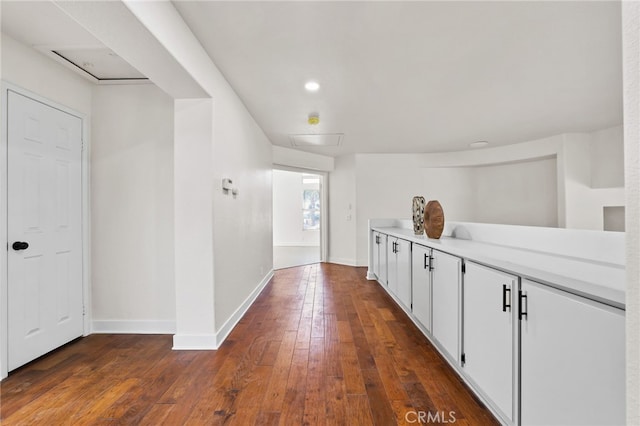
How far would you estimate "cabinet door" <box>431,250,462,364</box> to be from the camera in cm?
190

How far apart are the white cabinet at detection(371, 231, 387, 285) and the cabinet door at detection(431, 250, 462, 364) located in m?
1.73

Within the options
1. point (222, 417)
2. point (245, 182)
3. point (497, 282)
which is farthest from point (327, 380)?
point (245, 182)

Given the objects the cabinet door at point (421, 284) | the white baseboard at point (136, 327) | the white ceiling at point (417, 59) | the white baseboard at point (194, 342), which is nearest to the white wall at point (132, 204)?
the white baseboard at point (136, 327)

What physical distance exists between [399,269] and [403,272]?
0.16m

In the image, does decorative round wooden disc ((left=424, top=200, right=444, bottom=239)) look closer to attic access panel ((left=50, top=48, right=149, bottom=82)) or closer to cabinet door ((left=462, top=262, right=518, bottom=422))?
A: cabinet door ((left=462, top=262, right=518, bottom=422))

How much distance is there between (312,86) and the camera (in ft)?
9.64

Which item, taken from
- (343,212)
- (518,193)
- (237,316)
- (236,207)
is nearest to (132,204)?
(236,207)

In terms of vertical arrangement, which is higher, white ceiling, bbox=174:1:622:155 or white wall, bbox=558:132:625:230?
white ceiling, bbox=174:1:622:155

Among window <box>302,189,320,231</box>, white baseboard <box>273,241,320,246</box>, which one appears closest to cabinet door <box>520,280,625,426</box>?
white baseboard <box>273,241,320,246</box>

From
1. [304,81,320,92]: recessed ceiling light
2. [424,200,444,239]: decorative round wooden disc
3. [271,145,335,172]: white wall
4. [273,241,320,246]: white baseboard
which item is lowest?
[273,241,320,246]: white baseboard

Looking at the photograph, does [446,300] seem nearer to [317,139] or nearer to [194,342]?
[194,342]

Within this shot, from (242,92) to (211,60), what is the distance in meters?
0.66

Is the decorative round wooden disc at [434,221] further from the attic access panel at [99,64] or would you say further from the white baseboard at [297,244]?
the white baseboard at [297,244]

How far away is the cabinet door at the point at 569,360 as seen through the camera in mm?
910
